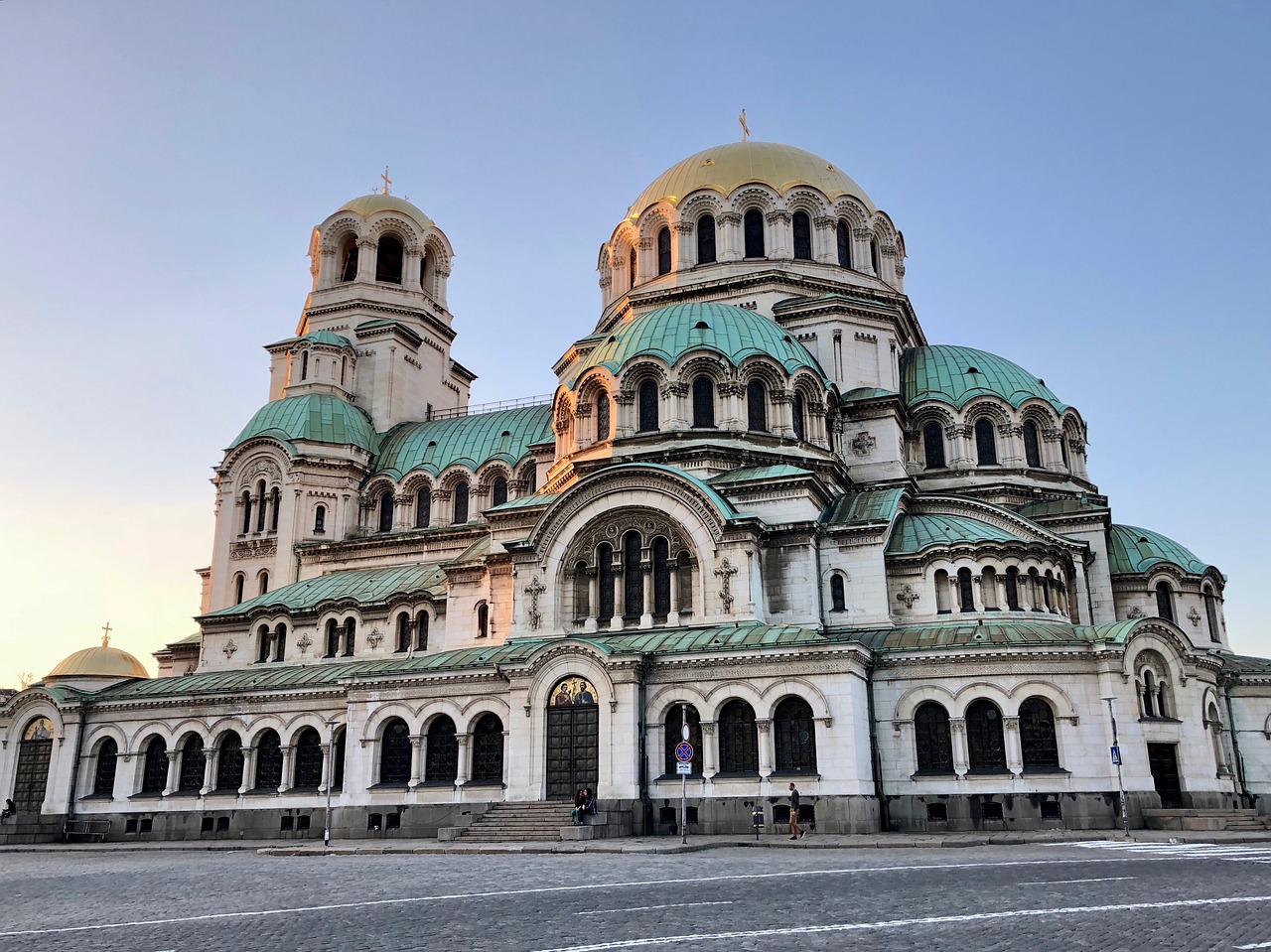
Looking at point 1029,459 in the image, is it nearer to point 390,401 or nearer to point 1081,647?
point 1081,647

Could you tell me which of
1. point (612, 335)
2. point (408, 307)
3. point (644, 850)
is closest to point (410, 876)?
point (644, 850)

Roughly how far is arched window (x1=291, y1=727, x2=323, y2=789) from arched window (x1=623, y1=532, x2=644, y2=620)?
1124 cm

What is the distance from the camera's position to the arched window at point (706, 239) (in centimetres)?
4928

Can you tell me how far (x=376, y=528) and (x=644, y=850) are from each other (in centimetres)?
2958

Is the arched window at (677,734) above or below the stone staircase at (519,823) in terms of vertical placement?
above

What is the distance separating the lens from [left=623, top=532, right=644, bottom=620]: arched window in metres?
35.8

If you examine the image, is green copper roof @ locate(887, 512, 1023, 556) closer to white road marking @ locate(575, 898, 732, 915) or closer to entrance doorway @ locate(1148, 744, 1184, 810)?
entrance doorway @ locate(1148, 744, 1184, 810)

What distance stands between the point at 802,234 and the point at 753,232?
7.00ft

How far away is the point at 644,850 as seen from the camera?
24.4 metres

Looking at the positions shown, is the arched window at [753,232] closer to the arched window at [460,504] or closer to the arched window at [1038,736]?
the arched window at [460,504]

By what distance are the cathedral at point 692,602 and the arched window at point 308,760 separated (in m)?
0.26

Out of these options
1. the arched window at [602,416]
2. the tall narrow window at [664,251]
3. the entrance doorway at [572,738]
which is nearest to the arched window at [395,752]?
the entrance doorway at [572,738]

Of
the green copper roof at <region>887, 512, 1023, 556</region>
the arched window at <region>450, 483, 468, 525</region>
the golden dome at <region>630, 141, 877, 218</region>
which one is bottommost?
the green copper roof at <region>887, 512, 1023, 556</region>

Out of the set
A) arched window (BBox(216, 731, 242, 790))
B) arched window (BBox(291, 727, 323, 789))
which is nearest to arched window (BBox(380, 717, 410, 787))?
arched window (BBox(291, 727, 323, 789))
